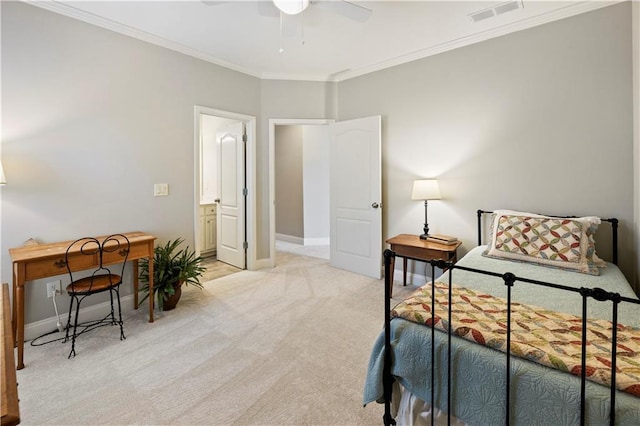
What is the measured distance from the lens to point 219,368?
2.11 metres

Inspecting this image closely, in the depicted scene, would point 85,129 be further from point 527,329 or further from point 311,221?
point 311,221

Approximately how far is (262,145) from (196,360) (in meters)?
3.05

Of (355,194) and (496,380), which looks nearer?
(496,380)

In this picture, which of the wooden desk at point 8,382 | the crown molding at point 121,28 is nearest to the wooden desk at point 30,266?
the wooden desk at point 8,382

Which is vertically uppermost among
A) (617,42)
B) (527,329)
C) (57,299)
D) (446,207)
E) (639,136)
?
(617,42)

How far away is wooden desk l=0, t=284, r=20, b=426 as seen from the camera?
0.67 meters

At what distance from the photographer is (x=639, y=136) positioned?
7.68ft

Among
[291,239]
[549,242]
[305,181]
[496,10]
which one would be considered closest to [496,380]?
[549,242]

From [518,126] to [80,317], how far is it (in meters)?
4.63

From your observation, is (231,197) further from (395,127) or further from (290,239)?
(395,127)

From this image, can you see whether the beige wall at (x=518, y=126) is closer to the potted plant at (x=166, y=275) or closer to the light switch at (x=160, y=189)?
the potted plant at (x=166, y=275)

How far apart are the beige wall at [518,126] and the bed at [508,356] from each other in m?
1.18

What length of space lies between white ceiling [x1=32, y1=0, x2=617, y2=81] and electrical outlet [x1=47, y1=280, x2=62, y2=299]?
2.35 m

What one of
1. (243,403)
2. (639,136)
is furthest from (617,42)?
(243,403)
